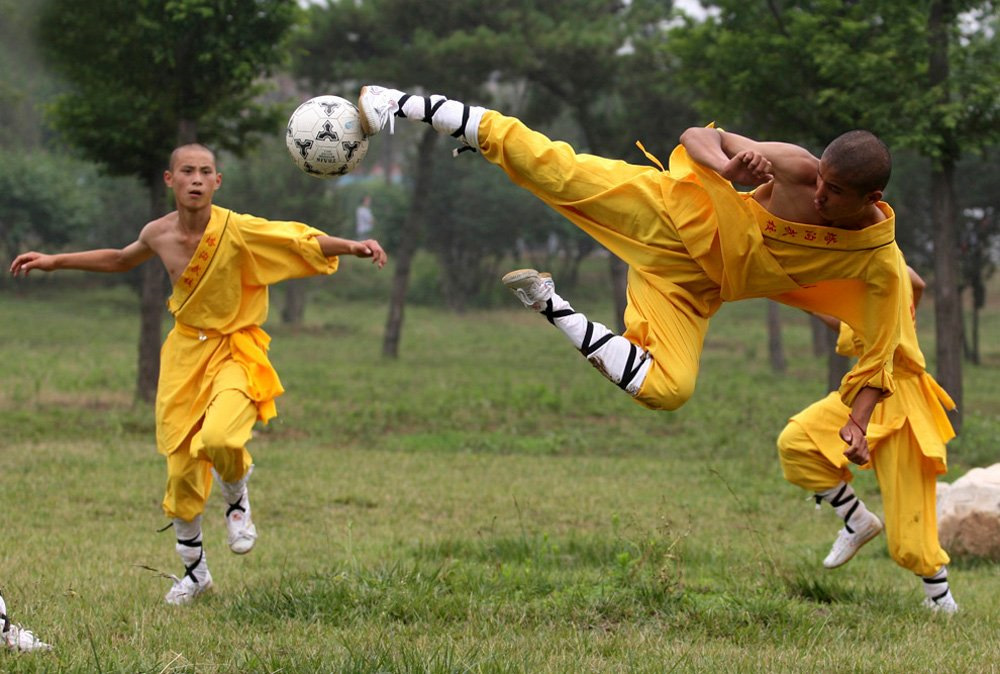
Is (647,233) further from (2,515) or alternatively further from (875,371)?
(2,515)

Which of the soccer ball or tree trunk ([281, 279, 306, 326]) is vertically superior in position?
the soccer ball

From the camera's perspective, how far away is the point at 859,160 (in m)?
5.29

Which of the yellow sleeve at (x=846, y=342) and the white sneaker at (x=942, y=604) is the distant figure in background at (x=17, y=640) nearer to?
the yellow sleeve at (x=846, y=342)

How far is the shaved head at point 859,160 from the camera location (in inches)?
208

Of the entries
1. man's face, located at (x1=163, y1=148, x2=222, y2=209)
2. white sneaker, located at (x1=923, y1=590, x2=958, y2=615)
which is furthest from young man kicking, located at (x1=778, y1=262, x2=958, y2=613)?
man's face, located at (x1=163, y1=148, x2=222, y2=209)

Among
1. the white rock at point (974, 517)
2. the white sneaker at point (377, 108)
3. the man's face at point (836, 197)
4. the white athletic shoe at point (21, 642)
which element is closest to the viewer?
the white athletic shoe at point (21, 642)

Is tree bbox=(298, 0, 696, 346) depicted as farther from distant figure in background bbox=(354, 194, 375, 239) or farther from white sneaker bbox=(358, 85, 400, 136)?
distant figure in background bbox=(354, 194, 375, 239)

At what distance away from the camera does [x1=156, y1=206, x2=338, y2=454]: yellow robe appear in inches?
266

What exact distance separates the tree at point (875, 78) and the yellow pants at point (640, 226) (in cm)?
807

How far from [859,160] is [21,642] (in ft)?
12.9

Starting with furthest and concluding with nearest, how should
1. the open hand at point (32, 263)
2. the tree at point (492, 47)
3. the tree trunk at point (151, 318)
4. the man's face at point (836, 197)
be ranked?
1. the tree at point (492, 47)
2. the tree trunk at point (151, 318)
3. the open hand at point (32, 263)
4. the man's face at point (836, 197)

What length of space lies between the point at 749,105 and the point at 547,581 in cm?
963

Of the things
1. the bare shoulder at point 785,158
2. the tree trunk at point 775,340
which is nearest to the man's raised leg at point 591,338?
the bare shoulder at point 785,158

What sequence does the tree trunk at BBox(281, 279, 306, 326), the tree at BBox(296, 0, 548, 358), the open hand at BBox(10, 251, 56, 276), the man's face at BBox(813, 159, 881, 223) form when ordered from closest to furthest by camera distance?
the man's face at BBox(813, 159, 881, 223)
the open hand at BBox(10, 251, 56, 276)
the tree at BBox(296, 0, 548, 358)
the tree trunk at BBox(281, 279, 306, 326)
